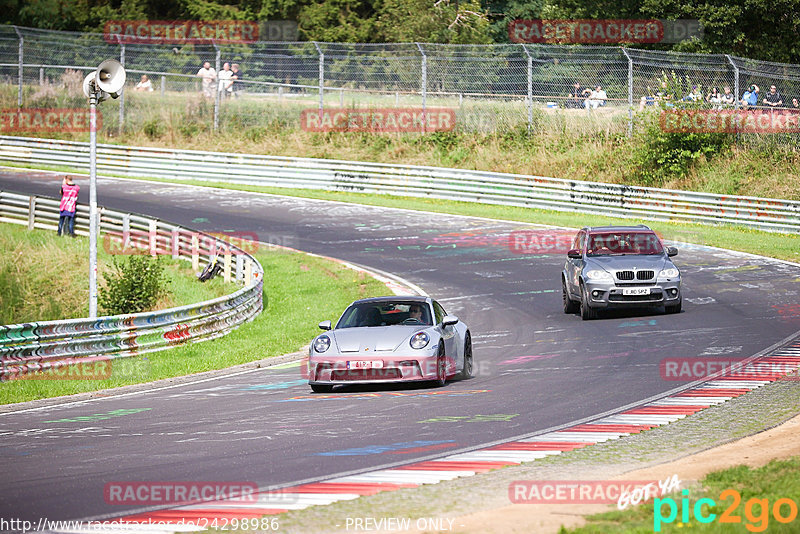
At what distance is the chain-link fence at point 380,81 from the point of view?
35.9m

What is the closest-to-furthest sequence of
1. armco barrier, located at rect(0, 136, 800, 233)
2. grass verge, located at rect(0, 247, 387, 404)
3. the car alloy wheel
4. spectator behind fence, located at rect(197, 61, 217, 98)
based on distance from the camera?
1. the car alloy wheel
2. grass verge, located at rect(0, 247, 387, 404)
3. armco barrier, located at rect(0, 136, 800, 233)
4. spectator behind fence, located at rect(197, 61, 217, 98)

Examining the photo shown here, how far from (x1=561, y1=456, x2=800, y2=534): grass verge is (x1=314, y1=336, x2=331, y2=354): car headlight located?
6.43m

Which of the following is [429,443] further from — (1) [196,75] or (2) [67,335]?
(1) [196,75]

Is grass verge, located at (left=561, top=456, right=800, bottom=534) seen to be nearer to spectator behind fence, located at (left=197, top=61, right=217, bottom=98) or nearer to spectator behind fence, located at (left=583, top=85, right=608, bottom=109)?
spectator behind fence, located at (left=583, top=85, right=608, bottom=109)

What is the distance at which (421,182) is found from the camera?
1499 inches

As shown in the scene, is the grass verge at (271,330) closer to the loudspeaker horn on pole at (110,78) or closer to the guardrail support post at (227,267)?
the guardrail support post at (227,267)

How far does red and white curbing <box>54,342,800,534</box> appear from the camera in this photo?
7102mm

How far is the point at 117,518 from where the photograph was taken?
7.09 meters

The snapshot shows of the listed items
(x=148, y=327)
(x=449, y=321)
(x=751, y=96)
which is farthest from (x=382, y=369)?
(x=751, y=96)

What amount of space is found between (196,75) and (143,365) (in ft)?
91.5

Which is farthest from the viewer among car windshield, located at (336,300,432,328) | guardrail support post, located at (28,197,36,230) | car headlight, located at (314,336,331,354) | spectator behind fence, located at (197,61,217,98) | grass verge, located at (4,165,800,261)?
spectator behind fence, located at (197,61,217,98)

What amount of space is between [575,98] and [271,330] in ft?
66.9

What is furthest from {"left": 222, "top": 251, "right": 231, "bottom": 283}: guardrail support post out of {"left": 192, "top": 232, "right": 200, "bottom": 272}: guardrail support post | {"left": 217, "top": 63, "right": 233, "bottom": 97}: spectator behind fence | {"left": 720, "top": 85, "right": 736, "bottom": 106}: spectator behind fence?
{"left": 217, "top": 63, "right": 233, "bottom": 97}: spectator behind fence

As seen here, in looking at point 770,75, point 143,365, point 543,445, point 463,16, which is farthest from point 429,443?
point 463,16
